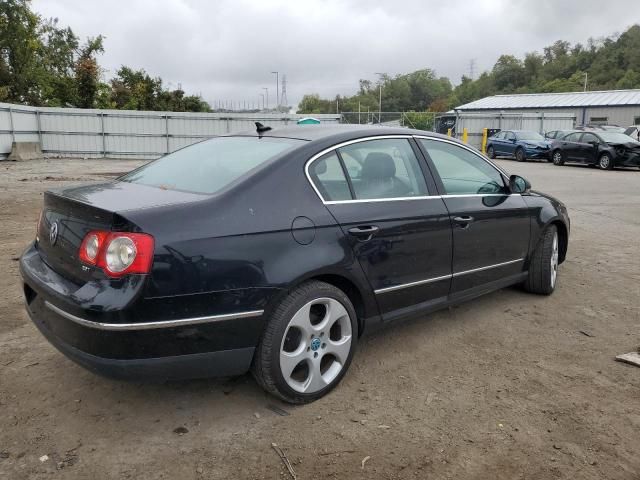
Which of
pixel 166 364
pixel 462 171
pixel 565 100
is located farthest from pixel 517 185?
pixel 565 100

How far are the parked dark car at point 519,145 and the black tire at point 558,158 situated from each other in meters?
1.27

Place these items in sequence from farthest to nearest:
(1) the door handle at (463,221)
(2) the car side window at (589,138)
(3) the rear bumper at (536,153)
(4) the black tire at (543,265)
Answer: (3) the rear bumper at (536,153), (2) the car side window at (589,138), (4) the black tire at (543,265), (1) the door handle at (463,221)

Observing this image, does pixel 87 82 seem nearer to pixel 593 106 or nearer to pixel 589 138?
pixel 589 138

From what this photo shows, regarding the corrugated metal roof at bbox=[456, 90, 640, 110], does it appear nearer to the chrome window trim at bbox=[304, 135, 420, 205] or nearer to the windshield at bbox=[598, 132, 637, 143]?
the windshield at bbox=[598, 132, 637, 143]

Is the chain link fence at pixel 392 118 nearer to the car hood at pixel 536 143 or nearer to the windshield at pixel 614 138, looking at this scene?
the car hood at pixel 536 143

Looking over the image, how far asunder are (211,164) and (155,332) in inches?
49.5

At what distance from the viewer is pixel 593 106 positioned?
47.2 meters

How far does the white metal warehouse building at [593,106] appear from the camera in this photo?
45219mm

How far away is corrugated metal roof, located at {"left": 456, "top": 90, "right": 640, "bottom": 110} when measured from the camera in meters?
46.1

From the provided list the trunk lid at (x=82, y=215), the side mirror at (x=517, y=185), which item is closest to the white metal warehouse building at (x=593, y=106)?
the side mirror at (x=517, y=185)

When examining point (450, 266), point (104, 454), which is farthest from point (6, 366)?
point (450, 266)

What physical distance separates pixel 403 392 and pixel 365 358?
501mm

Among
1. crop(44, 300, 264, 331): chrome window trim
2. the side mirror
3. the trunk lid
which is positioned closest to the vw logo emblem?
the trunk lid

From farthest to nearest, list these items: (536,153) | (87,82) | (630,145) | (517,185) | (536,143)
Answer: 1. (87,82)
2. (536,143)
3. (536,153)
4. (630,145)
5. (517,185)
